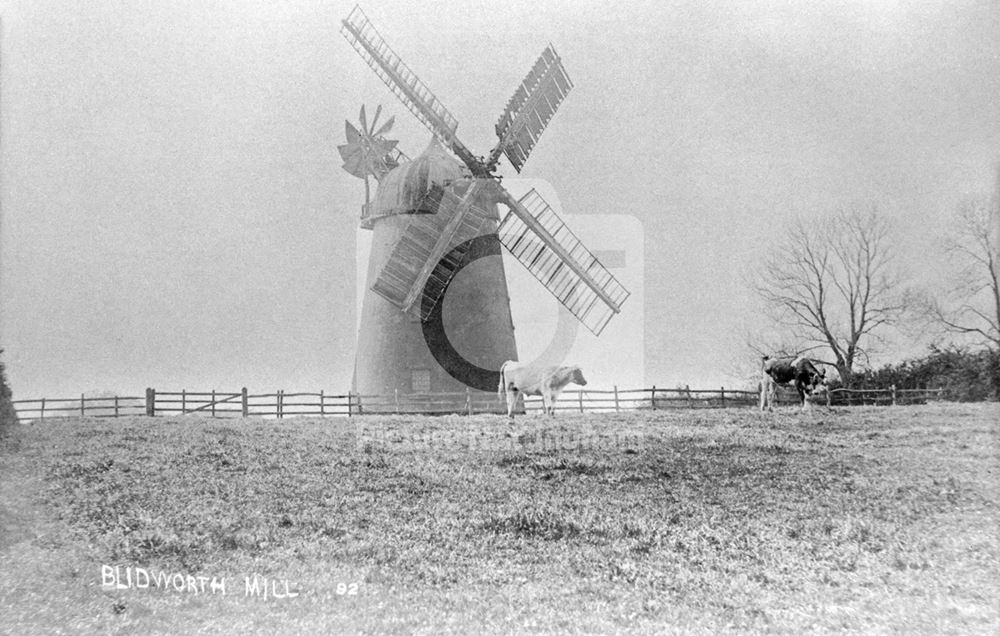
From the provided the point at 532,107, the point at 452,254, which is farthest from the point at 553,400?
the point at 532,107

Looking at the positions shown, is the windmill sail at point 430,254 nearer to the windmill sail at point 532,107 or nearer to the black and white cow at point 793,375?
the windmill sail at point 532,107

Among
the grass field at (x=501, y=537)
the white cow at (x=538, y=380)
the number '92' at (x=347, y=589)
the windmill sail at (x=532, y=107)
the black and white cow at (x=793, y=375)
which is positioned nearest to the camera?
the grass field at (x=501, y=537)

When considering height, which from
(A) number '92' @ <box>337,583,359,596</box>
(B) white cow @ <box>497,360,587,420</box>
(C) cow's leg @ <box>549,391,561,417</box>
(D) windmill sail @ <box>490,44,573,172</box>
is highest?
(D) windmill sail @ <box>490,44,573,172</box>

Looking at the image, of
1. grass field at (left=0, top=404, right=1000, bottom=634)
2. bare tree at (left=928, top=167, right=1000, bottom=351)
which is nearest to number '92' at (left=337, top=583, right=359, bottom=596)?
grass field at (left=0, top=404, right=1000, bottom=634)

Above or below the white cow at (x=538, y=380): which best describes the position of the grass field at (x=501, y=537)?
below

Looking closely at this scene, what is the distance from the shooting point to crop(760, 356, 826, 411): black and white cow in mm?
20203

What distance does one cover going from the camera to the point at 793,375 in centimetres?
2044

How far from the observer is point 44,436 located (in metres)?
14.4

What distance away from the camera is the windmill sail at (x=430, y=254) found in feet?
66.6

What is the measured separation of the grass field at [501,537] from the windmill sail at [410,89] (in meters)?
10.4

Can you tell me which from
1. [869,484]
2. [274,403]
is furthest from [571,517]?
[274,403]

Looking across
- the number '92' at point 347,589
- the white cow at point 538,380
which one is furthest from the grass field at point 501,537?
the white cow at point 538,380

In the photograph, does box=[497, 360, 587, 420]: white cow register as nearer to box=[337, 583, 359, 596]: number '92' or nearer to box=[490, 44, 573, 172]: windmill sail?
box=[490, 44, 573, 172]: windmill sail

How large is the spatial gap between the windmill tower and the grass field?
7.33 metres
